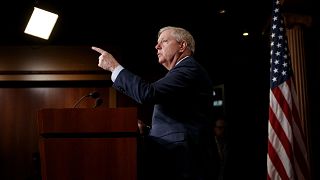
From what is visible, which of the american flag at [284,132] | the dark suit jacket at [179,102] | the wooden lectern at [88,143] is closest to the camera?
the wooden lectern at [88,143]

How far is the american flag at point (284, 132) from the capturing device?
9.96 ft

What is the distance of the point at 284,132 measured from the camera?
307 centimetres

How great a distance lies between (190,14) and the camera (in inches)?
215

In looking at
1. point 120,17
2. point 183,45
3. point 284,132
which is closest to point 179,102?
point 183,45

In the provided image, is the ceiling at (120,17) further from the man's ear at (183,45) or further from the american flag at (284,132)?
the man's ear at (183,45)

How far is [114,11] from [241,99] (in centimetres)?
307

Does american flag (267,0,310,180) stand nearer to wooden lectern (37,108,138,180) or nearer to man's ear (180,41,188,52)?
man's ear (180,41,188,52)

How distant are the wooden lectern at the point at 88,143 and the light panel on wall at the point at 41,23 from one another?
9.99 feet

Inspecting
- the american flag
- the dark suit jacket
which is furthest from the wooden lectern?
the american flag

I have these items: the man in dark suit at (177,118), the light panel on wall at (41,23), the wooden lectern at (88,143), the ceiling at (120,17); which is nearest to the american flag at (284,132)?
the man in dark suit at (177,118)

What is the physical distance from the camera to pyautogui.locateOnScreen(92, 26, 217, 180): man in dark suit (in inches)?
78.9

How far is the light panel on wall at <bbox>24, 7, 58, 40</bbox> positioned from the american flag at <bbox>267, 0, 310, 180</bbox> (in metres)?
2.69

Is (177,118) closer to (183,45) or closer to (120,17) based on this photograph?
(183,45)

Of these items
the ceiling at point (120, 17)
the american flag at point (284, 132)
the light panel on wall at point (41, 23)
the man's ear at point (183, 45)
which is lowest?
the american flag at point (284, 132)
